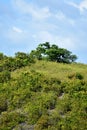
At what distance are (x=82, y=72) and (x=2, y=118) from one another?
8.59 metres

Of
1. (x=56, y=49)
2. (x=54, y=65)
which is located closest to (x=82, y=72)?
(x=54, y=65)

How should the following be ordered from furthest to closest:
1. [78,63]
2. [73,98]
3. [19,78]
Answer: [78,63] < [19,78] < [73,98]

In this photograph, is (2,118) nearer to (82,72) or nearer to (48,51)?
(82,72)

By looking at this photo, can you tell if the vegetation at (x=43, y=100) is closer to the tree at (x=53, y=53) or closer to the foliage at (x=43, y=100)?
the foliage at (x=43, y=100)

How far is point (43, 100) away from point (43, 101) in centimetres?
9

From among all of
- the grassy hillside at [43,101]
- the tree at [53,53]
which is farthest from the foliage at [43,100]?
the tree at [53,53]

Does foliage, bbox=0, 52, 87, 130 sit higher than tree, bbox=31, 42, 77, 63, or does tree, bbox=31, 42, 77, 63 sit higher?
tree, bbox=31, 42, 77, 63

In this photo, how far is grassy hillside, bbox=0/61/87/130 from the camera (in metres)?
28.3

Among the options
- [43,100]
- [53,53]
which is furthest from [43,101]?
[53,53]

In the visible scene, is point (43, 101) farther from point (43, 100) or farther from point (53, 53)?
point (53, 53)

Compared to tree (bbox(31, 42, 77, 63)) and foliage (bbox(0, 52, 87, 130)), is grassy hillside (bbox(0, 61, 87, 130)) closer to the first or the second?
foliage (bbox(0, 52, 87, 130))

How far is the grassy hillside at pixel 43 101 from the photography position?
92.8 feet

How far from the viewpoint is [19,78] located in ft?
109

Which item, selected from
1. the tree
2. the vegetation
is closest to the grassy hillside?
the vegetation
